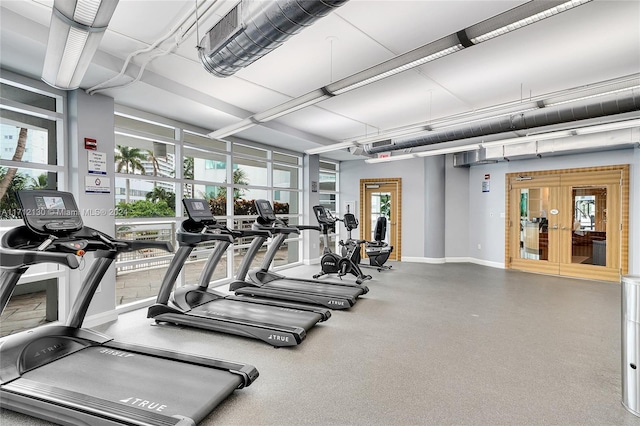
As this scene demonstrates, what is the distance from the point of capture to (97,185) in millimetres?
4133

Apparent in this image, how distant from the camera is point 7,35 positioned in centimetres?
287

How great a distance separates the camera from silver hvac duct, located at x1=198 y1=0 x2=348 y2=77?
200 centimetres

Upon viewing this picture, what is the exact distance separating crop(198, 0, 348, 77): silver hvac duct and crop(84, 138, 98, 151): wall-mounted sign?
215 centimetres

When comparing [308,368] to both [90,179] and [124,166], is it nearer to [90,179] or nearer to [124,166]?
[90,179]

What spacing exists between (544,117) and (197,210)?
4723 mm

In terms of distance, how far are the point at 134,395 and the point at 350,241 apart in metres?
5.01

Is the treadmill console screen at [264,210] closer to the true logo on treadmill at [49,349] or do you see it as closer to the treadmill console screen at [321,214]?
the treadmill console screen at [321,214]

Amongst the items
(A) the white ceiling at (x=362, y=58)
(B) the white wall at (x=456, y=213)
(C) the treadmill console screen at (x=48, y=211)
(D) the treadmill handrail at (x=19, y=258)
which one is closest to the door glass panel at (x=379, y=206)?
(B) the white wall at (x=456, y=213)

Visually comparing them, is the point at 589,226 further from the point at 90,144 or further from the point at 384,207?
the point at 90,144

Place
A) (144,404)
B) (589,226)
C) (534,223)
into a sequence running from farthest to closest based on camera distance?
(534,223) → (589,226) → (144,404)

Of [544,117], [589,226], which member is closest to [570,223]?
[589,226]

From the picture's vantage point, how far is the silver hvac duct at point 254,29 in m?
2.00

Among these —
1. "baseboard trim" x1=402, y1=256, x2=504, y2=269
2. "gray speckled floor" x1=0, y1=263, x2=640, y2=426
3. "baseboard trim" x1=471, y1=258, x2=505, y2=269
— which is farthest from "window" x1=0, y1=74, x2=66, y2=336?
"baseboard trim" x1=471, y1=258, x2=505, y2=269

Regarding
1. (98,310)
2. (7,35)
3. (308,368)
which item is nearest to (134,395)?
(308,368)
